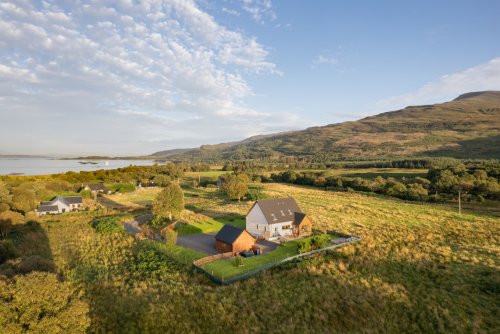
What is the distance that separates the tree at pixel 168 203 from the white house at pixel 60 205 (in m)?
26.5

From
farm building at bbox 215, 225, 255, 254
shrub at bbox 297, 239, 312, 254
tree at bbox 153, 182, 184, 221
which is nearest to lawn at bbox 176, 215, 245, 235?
tree at bbox 153, 182, 184, 221

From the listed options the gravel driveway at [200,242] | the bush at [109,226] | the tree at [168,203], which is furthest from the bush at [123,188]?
the gravel driveway at [200,242]

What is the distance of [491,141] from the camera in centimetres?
15062

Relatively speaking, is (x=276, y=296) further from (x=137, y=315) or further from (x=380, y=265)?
(x=380, y=265)

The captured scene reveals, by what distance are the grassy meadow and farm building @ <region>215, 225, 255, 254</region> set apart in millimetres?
3945

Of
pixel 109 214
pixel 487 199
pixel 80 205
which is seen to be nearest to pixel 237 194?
pixel 109 214

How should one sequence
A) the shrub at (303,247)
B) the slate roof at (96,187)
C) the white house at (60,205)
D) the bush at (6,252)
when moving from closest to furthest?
the bush at (6,252)
the shrub at (303,247)
the white house at (60,205)
the slate roof at (96,187)

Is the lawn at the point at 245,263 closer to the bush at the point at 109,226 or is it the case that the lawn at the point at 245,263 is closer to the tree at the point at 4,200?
the bush at the point at 109,226

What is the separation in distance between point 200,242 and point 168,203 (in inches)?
438

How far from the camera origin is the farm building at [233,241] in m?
29.7

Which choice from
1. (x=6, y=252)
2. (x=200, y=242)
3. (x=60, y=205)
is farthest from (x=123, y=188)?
(x=200, y=242)

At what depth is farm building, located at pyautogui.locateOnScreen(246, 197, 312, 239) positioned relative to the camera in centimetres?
3638

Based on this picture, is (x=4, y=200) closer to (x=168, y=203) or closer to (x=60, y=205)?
(x=60, y=205)

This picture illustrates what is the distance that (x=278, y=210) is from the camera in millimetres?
38125
